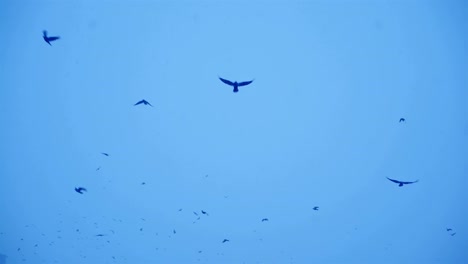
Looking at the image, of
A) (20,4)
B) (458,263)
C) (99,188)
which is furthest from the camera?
(99,188)

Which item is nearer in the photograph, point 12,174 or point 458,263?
point 458,263

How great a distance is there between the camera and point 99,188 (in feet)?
46.7

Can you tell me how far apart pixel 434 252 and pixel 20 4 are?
57.4 ft

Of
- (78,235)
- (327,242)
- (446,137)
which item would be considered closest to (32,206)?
(78,235)

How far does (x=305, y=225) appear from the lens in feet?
46.2

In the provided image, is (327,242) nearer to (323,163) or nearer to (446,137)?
(323,163)

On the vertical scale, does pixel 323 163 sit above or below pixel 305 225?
above

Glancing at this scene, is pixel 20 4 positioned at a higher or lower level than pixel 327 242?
higher

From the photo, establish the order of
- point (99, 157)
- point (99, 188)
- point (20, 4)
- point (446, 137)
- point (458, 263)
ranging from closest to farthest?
1. point (20, 4)
2. point (446, 137)
3. point (458, 263)
4. point (99, 157)
5. point (99, 188)

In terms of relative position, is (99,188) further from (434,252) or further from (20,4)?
(434,252)

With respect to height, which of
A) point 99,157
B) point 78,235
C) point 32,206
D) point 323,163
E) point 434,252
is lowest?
point 78,235

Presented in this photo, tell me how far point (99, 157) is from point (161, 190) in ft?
10.5

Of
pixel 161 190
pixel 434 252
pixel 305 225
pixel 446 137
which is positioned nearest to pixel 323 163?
pixel 305 225

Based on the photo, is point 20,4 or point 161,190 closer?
point 20,4
